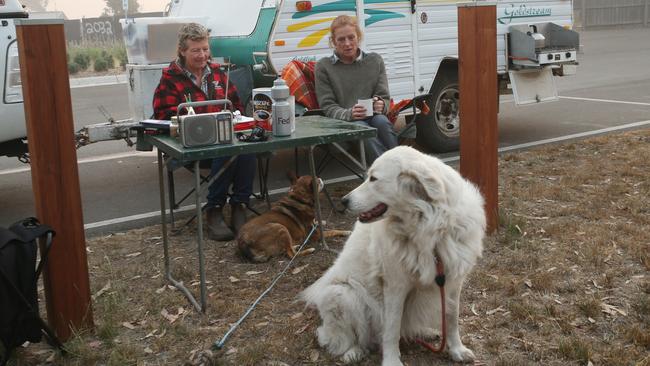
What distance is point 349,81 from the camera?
19.1 feet

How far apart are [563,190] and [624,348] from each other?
2923 millimetres

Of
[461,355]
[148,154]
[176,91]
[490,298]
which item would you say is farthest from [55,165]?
[148,154]

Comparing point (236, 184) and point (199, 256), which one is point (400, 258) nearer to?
point (199, 256)

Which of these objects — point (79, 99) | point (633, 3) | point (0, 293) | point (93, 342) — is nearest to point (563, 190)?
point (93, 342)

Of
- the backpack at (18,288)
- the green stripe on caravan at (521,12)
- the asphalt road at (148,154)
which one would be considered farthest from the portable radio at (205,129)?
the green stripe on caravan at (521,12)

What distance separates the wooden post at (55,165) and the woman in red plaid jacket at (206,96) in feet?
4.46

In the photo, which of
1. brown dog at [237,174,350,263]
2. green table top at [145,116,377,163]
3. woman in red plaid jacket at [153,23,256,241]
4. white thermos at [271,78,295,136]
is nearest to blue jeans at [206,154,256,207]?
woman in red plaid jacket at [153,23,256,241]

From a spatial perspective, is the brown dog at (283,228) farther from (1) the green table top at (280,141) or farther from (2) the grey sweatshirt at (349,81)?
(2) the grey sweatshirt at (349,81)

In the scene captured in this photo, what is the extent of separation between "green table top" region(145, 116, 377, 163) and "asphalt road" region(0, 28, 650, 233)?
2.09 meters

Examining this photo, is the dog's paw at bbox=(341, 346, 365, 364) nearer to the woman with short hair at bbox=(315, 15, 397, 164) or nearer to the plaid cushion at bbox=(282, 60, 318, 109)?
the woman with short hair at bbox=(315, 15, 397, 164)

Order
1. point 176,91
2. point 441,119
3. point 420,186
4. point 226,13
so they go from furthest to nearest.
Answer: point 441,119 → point 226,13 → point 176,91 → point 420,186

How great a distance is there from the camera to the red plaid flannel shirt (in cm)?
508

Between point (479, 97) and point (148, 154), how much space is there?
5.06 meters

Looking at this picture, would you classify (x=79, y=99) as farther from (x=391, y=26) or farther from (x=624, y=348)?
(x=624, y=348)
